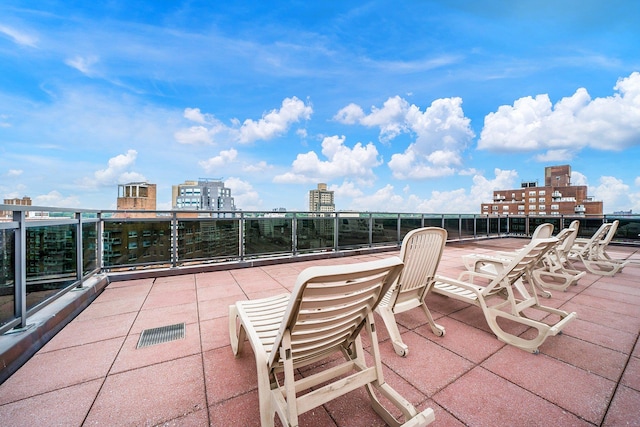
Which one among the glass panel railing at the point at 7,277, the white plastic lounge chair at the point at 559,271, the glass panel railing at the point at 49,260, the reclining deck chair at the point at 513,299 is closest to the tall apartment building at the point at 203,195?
the glass panel railing at the point at 49,260

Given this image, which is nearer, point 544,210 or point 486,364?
point 486,364

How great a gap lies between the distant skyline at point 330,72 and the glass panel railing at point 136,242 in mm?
447

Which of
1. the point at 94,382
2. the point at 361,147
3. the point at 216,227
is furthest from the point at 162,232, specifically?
the point at 361,147

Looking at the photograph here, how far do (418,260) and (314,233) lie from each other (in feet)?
13.4

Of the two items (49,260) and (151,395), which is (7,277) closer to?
(49,260)

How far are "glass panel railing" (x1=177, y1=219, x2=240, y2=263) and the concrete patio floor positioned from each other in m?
1.95

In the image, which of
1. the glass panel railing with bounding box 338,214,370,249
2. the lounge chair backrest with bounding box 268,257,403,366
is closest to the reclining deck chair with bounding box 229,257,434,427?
the lounge chair backrest with bounding box 268,257,403,366

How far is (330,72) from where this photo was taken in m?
17.3

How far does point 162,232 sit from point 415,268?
4553 mm

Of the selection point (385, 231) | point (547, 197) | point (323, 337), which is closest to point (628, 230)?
point (385, 231)

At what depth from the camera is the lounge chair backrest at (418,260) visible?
226 cm

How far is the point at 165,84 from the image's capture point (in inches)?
842

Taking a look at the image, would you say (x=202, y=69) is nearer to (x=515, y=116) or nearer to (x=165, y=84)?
(x=165, y=84)

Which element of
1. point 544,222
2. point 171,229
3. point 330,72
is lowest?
point 544,222
